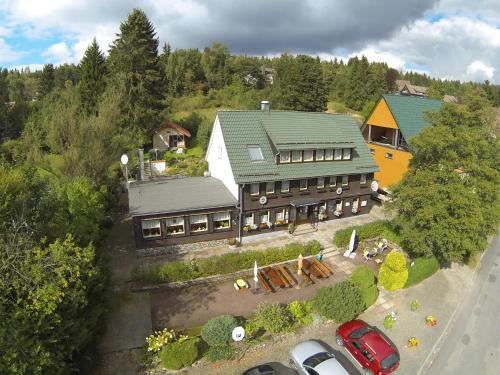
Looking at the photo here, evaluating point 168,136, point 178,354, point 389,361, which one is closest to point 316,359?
point 389,361

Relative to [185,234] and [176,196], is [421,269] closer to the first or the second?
[185,234]

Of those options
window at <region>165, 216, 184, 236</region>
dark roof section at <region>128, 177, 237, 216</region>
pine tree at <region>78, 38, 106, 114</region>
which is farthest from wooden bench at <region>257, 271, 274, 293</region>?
pine tree at <region>78, 38, 106, 114</region>

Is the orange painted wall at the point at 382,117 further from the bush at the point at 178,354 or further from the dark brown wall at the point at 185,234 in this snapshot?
the bush at the point at 178,354

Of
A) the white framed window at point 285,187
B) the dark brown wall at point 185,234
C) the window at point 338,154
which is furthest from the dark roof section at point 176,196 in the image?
the window at point 338,154

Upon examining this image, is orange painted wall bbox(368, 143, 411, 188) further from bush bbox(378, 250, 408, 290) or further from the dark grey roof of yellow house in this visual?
bush bbox(378, 250, 408, 290)

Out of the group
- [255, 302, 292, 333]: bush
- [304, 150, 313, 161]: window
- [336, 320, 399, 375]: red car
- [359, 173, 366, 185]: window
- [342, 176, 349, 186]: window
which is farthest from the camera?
[359, 173, 366, 185]: window
